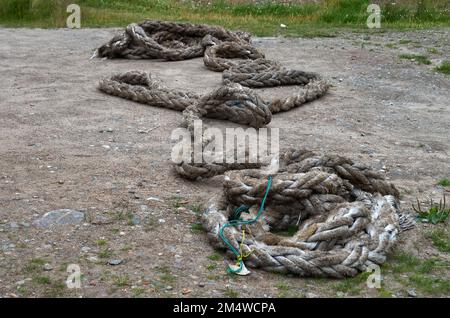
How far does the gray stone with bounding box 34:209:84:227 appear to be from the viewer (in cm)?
322

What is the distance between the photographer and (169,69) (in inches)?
278

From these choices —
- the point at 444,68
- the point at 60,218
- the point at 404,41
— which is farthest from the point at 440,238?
the point at 404,41

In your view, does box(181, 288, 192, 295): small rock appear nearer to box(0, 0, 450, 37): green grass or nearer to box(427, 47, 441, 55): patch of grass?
box(427, 47, 441, 55): patch of grass

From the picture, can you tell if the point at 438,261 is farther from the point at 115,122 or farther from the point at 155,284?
the point at 115,122

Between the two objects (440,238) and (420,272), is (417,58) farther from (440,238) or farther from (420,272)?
(420,272)

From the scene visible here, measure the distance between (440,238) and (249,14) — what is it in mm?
9012

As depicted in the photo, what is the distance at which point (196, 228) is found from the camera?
327 centimetres

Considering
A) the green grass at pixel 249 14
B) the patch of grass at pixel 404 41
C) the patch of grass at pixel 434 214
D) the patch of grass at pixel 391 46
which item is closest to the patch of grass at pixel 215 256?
the patch of grass at pixel 434 214

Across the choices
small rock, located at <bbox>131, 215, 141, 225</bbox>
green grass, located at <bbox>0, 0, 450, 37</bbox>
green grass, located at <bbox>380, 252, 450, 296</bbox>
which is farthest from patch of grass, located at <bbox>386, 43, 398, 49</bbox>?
small rock, located at <bbox>131, 215, 141, 225</bbox>

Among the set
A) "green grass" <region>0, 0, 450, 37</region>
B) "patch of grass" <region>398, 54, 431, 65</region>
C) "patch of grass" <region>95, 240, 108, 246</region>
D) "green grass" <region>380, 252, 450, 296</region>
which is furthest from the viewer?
"green grass" <region>0, 0, 450, 37</region>

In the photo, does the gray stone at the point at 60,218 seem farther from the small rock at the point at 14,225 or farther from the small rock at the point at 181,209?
the small rock at the point at 181,209

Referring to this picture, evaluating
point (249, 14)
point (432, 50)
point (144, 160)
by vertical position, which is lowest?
point (249, 14)

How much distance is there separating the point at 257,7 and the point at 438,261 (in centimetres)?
962

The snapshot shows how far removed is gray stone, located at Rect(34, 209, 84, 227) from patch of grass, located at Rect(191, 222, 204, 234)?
0.51 meters
